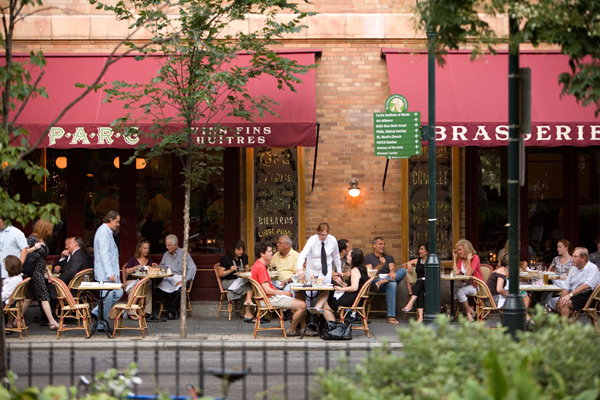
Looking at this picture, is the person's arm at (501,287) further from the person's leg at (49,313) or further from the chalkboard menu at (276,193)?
the person's leg at (49,313)

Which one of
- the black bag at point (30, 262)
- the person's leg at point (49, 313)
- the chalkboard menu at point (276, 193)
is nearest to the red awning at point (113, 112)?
the chalkboard menu at point (276, 193)

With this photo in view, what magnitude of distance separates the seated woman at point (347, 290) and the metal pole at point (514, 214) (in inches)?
189

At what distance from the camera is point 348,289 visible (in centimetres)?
1290

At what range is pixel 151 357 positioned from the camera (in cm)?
1164

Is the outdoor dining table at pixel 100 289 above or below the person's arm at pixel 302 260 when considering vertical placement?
below

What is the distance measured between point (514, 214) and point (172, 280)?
8.07 metres

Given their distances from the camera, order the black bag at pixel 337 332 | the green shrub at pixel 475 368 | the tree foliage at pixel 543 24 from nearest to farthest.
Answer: the green shrub at pixel 475 368, the tree foliage at pixel 543 24, the black bag at pixel 337 332

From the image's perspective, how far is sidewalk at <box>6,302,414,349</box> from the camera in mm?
12289

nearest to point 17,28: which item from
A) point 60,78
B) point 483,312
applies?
point 60,78

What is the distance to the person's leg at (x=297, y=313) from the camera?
1282 cm

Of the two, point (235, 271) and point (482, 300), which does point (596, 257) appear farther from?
point (235, 271)

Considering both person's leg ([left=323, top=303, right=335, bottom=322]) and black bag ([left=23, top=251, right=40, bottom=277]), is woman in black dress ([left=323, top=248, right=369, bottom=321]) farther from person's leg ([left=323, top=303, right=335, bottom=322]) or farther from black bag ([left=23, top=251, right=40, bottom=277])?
black bag ([left=23, top=251, right=40, bottom=277])

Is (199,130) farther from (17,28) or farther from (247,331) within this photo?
(17,28)

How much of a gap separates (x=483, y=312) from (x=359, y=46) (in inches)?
212
